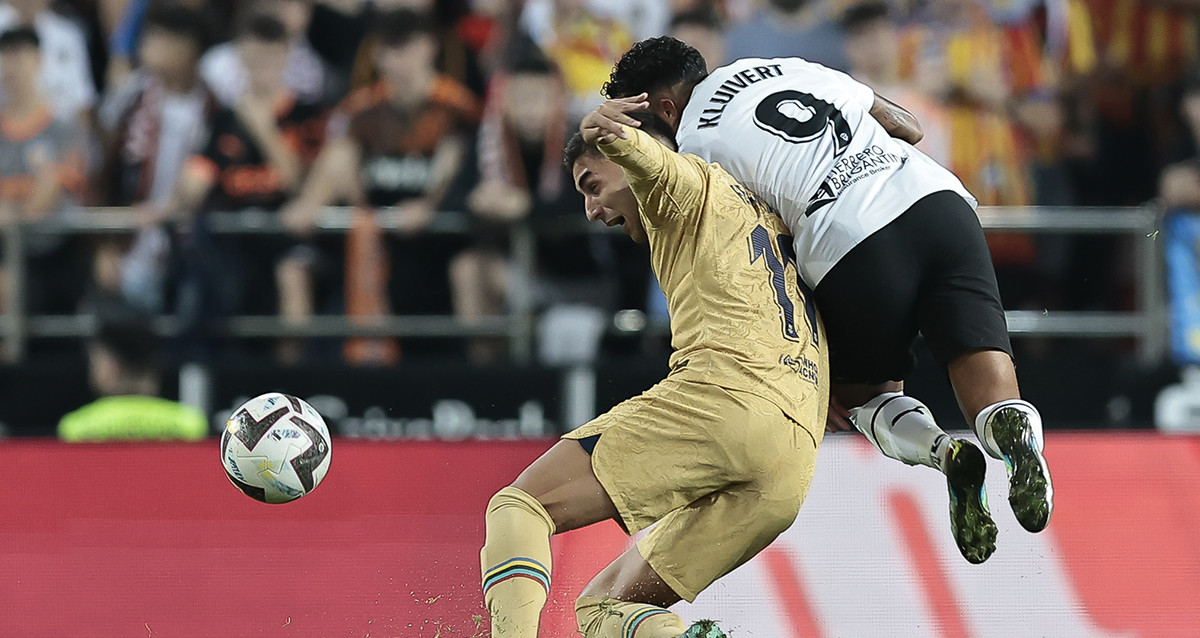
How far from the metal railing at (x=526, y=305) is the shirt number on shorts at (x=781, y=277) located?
384 centimetres

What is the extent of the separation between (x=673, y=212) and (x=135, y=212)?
5.64 metres

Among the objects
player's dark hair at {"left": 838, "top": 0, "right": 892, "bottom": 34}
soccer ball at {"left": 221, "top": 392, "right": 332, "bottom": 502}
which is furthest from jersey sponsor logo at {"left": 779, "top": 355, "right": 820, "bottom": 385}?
player's dark hair at {"left": 838, "top": 0, "right": 892, "bottom": 34}

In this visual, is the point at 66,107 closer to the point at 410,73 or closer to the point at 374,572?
the point at 410,73

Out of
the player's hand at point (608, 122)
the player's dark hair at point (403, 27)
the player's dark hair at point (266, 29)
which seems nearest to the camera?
the player's hand at point (608, 122)

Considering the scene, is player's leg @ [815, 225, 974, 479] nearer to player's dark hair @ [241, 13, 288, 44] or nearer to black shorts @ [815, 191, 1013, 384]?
black shorts @ [815, 191, 1013, 384]

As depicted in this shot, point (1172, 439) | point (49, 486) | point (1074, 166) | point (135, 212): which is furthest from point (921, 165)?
point (135, 212)

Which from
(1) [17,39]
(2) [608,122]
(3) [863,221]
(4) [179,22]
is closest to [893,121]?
(3) [863,221]

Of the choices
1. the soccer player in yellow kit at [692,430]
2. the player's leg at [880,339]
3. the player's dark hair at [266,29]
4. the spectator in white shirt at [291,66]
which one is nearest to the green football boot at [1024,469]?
the player's leg at [880,339]

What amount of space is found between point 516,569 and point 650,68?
1.49 metres

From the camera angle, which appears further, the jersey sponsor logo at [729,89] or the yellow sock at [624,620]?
the jersey sponsor logo at [729,89]

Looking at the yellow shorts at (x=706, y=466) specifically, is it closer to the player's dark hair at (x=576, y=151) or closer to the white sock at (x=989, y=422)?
the white sock at (x=989, y=422)

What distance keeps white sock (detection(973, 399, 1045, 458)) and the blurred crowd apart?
4.00 metres

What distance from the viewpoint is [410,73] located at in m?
8.42

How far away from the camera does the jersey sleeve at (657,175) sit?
3627mm
